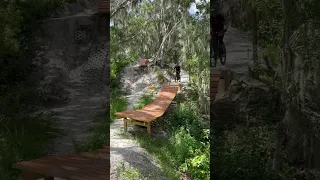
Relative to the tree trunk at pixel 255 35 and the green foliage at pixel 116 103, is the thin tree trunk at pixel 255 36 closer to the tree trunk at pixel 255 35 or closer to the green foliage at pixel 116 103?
the tree trunk at pixel 255 35

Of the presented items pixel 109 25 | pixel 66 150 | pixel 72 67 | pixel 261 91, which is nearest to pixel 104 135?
pixel 66 150

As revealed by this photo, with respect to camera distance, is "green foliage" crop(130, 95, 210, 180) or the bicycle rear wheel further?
"green foliage" crop(130, 95, 210, 180)

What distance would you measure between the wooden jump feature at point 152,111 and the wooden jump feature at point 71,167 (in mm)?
326

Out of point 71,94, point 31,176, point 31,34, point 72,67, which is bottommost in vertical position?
point 31,176

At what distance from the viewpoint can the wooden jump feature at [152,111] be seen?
3189mm

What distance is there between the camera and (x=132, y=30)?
3.20 metres

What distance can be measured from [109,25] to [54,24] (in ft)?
1.42

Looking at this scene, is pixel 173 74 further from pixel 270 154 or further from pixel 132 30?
pixel 270 154

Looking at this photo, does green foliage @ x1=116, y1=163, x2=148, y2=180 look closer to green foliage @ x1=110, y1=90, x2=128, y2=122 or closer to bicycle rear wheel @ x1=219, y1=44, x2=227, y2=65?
green foliage @ x1=110, y1=90, x2=128, y2=122

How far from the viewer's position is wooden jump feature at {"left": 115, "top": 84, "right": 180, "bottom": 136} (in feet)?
10.5


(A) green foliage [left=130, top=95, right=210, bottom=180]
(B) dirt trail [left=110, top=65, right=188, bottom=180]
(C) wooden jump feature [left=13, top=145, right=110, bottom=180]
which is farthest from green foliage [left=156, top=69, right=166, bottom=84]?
(C) wooden jump feature [left=13, top=145, right=110, bottom=180]

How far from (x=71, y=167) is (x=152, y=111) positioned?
82 centimetres

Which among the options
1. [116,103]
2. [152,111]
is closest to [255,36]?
[152,111]

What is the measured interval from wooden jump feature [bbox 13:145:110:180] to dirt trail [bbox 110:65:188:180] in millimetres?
198
